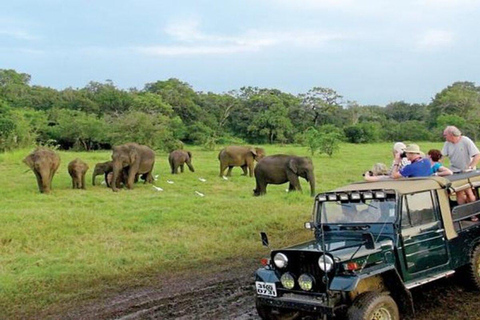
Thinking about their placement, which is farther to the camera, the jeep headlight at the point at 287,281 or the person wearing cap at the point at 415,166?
the person wearing cap at the point at 415,166

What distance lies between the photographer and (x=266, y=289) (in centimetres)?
648

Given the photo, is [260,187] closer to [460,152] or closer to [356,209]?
[460,152]

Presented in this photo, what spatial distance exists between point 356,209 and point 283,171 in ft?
40.5

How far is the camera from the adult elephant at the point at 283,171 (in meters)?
19.1

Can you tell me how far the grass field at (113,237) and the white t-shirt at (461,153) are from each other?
368 cm

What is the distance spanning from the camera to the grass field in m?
9.15

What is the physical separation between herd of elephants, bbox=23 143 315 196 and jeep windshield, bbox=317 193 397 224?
11.0 meters

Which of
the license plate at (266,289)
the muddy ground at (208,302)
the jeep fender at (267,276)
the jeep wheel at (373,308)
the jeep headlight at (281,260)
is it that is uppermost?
the jeep headlight at (281,260)

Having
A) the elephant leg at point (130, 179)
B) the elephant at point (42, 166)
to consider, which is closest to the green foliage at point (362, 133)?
the elephant leg at point (130, 179)

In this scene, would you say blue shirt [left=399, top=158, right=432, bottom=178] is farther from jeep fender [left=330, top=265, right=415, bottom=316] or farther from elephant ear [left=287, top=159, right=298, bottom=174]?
elephant ear [left=287, top=159, right=298, bottom=174]

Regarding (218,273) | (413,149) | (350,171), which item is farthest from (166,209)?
(350,171)

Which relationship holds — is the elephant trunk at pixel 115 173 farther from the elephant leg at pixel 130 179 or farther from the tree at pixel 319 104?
the tree at pixel 319 104

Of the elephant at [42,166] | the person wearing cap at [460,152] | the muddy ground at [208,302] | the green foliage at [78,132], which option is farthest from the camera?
the green foliage at [78,132]

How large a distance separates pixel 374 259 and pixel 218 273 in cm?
381
